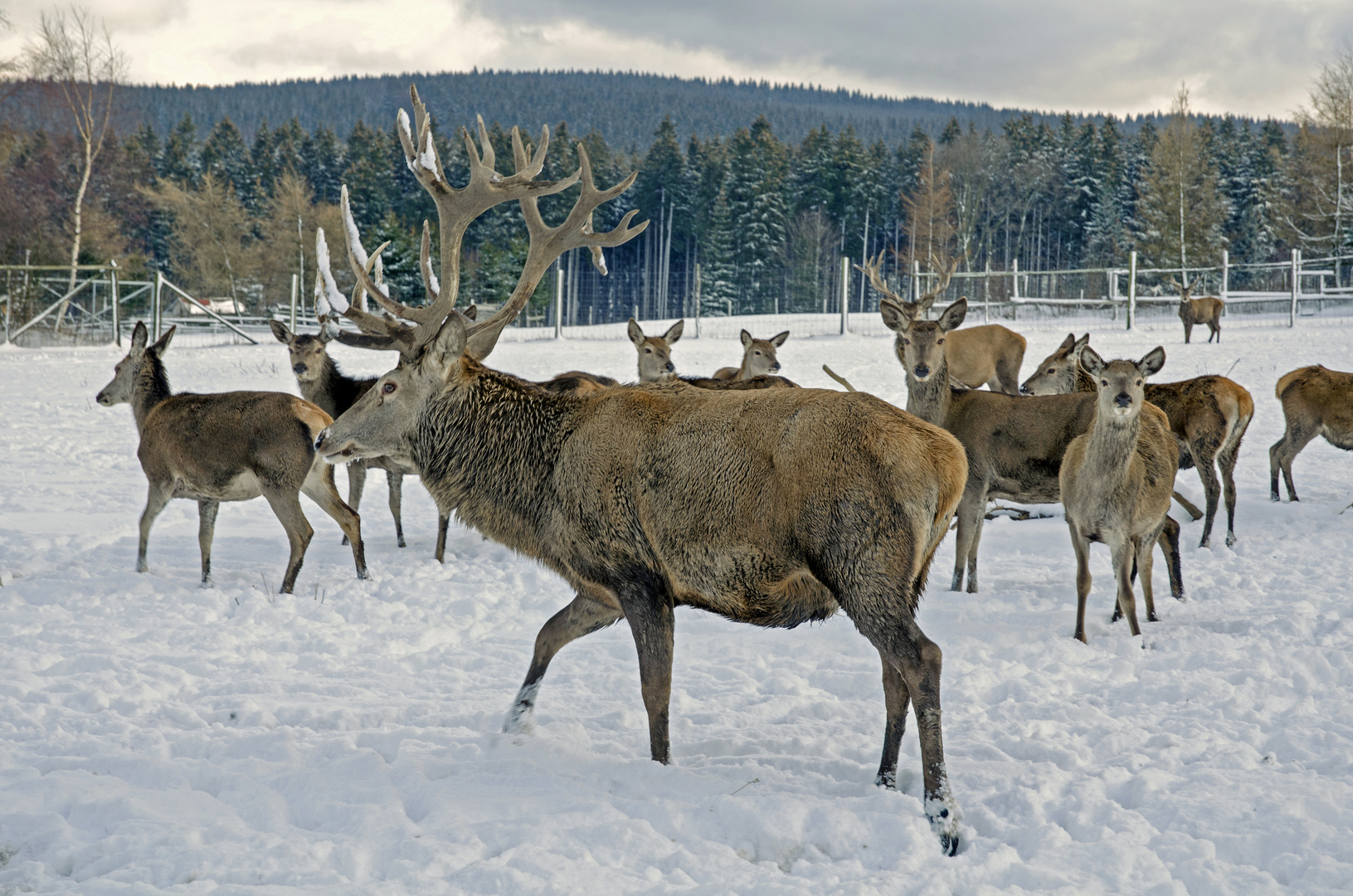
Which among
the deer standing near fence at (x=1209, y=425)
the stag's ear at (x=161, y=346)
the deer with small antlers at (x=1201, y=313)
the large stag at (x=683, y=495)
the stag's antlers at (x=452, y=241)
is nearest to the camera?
the large stag at (x=683, y=495)

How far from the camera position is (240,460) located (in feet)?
25.4

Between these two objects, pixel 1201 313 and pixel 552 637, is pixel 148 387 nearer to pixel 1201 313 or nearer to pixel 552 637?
pixel 552 637

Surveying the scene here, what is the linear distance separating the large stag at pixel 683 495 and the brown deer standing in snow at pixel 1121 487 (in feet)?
9.52

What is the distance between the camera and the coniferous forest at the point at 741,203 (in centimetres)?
5331

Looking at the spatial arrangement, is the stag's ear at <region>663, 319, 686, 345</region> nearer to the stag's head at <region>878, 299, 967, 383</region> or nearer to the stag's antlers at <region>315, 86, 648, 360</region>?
the stag's head at <region>878, 299, 967, 383</region>

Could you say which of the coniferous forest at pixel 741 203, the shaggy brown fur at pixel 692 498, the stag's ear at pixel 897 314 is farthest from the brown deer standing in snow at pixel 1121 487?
the coniferous forest at pixel 741 203

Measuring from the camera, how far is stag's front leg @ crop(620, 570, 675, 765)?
14.9 feet

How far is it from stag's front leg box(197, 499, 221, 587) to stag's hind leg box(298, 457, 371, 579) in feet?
2.30

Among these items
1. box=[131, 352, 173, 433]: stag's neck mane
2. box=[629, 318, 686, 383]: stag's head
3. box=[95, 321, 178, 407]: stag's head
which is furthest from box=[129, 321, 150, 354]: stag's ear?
box=[629, 318, 686, 383]: stag's head

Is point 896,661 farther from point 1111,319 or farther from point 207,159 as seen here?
point 207,159

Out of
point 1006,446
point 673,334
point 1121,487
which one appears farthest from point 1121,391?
point 673,334

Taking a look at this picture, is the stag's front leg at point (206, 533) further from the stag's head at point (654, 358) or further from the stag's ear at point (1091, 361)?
the stag's ear at point (1091, 361)

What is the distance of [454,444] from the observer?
5289mm

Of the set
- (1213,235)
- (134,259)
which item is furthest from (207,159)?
(1213,235)
